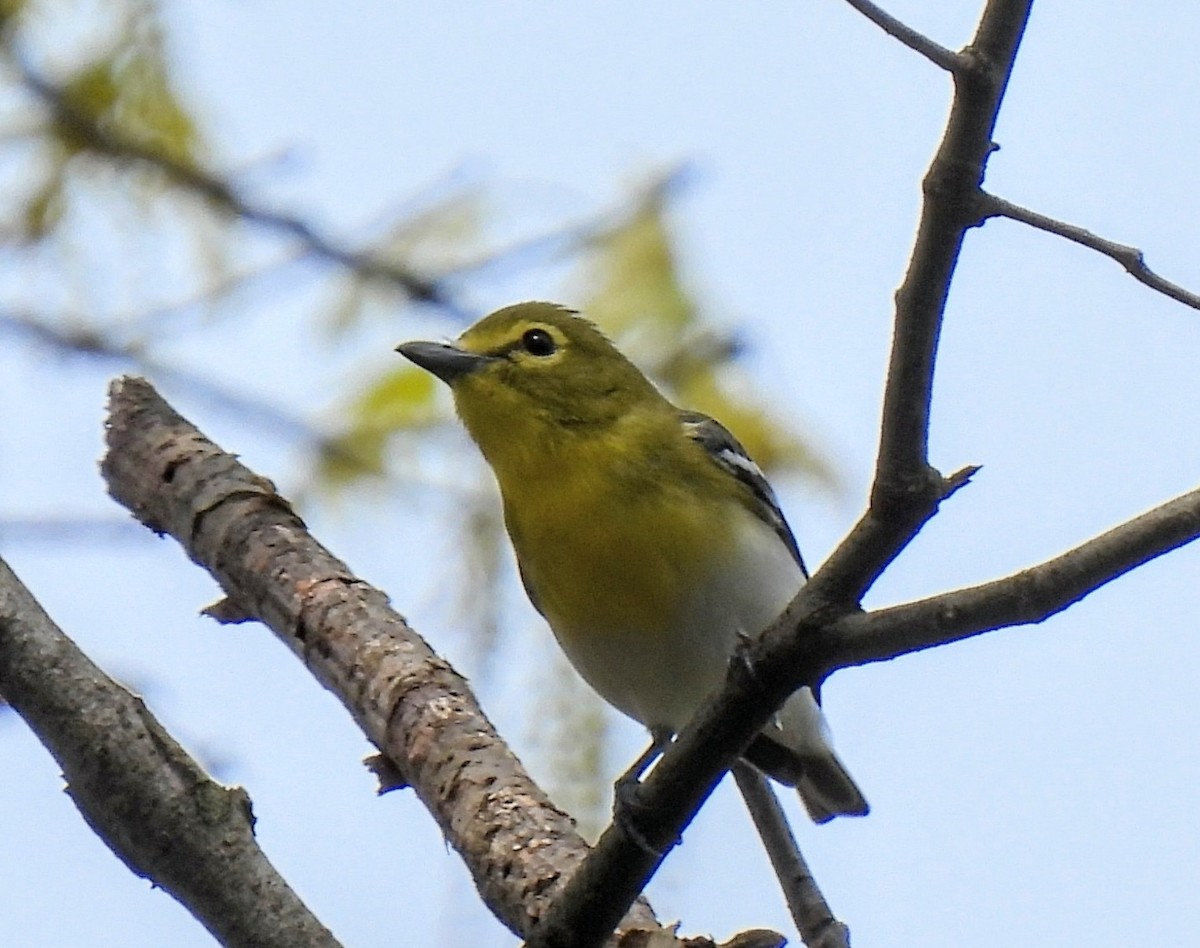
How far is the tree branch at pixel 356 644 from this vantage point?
12.1 feet

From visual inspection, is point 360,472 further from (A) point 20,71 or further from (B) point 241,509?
(A) point 20,71

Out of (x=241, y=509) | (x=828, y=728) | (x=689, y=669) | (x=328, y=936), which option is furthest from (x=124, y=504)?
(x=828, y=728)

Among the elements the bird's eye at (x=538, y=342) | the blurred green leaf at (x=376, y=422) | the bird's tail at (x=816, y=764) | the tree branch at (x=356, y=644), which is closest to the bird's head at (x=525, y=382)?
the bird's eye at (x=538, y=342)

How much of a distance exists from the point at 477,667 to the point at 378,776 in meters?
0.61

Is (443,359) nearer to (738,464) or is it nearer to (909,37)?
(738,464)

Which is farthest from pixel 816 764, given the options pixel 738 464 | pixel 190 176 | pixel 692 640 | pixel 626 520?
pixel 190 176

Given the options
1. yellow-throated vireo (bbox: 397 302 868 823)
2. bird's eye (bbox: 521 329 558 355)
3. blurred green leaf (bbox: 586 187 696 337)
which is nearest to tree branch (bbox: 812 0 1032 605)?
yellow-throated vireo (bbox: 397 302 868 823)

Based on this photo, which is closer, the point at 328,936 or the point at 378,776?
the point at 328,936

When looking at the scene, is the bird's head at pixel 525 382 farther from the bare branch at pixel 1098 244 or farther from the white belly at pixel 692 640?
the bare branch at pixel 1098 244

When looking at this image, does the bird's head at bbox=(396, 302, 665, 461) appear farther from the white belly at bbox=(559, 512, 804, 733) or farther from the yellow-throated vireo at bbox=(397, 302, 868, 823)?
the white belly at bbox=(559, 512, 804, 733)

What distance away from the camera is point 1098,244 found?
257 cm

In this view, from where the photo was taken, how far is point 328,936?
3121 mm

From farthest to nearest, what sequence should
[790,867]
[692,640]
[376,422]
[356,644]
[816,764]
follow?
[376,422], [816,764], [692,640], [790,867], [356,644]

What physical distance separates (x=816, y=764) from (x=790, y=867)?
1212 mm
